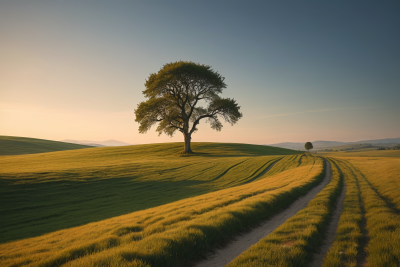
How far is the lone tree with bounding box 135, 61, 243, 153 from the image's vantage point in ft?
140

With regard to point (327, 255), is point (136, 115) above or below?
above

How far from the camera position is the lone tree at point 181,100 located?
42562 millimetres

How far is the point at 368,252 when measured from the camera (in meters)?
6.23

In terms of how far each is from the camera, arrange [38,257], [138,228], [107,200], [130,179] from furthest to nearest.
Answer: [130,179]
[107,200]
[138,228]
[38,257]

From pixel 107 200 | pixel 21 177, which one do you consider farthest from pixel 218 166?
pixel 21 177

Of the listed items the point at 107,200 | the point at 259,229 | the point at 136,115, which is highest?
the point at 136,115

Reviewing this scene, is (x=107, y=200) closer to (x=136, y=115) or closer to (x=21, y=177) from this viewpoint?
(x=21, y=177)

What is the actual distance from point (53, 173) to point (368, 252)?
28.2 metres

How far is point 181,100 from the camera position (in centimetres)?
4594

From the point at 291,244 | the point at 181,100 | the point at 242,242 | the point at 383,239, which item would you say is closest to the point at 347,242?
the point at 383,239

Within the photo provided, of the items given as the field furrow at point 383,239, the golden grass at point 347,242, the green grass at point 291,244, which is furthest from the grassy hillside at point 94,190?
the field furrow at point 383,239

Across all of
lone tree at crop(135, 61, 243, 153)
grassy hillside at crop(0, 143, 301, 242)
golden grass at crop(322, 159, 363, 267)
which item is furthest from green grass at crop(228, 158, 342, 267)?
lone tree at crop(135, 61, 243, 153)

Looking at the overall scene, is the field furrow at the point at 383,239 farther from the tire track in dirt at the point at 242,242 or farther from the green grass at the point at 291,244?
the tire track in dirt at the point at 242,242

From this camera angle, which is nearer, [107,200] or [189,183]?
Answer: [107,200]
